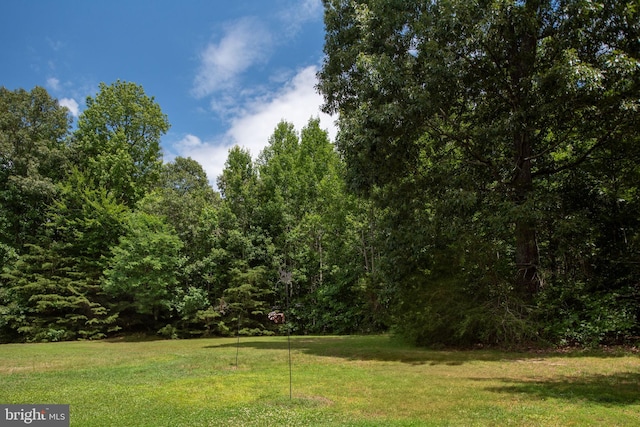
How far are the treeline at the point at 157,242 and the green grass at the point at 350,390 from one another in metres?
12.7

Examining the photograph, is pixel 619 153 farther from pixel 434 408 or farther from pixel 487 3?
pixel 434 408

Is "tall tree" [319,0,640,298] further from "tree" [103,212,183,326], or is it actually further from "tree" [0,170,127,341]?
"tree" [0,170,127,341]

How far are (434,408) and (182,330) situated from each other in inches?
837

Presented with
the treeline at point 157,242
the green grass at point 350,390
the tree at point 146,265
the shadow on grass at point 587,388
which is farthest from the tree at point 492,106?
the tree at point 146,265

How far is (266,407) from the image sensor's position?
5461 mm

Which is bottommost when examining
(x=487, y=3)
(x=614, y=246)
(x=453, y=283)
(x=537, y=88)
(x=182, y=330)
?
(x=182, y=330)

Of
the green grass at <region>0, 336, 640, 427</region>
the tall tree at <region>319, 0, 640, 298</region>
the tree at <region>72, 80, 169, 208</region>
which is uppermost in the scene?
the tree at <region>72, 80, 169, 208</region>

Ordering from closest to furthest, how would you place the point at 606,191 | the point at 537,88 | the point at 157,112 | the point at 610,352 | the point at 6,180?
the point at 610,352, the point at 537,88, the point at 606,191, the point at 6,180, the point at 157,112

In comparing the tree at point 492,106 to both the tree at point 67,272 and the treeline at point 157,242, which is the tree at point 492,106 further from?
the tree at point 67,272

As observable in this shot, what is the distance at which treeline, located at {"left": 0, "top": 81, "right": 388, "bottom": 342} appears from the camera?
2350cm

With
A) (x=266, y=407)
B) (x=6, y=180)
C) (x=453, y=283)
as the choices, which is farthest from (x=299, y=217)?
(x=266, y=407)

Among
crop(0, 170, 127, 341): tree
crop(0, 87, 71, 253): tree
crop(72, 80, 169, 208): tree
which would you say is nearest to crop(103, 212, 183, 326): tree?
crop(0, 170, 127, 341): tree

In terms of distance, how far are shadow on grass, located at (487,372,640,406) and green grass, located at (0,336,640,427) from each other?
0.04ft

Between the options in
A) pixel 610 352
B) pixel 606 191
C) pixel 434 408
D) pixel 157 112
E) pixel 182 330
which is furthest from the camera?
pixel 157 112
